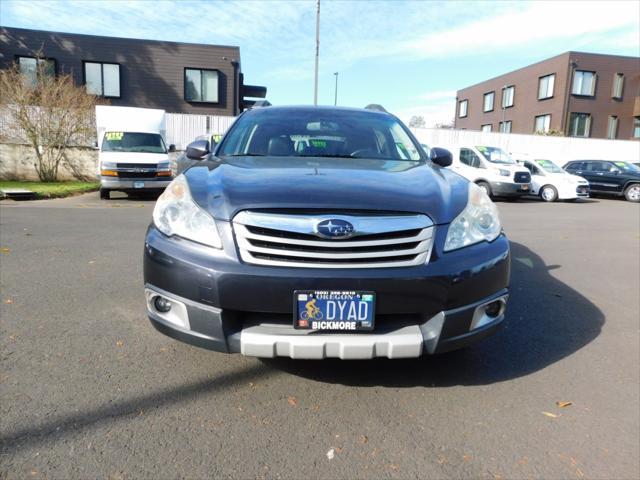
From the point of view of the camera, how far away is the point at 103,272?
5.02 m

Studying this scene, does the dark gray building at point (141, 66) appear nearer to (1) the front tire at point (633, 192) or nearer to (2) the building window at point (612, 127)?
(1) the front tire at point (633, 192)

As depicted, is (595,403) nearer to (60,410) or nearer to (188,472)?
(188,472)

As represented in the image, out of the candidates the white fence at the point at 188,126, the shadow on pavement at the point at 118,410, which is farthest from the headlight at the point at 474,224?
the white fence at the point at 188,126

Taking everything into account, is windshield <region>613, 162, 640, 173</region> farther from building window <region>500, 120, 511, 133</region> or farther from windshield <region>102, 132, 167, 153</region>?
building window <region>500, 120, 511, 133</region>

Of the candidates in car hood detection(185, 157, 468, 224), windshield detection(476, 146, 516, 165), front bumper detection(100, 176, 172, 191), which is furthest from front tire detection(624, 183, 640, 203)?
car hood detection(185, 157, 468, 224)

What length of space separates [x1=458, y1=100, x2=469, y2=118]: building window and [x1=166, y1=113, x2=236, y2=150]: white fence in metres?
32.9

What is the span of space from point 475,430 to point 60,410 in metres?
2.08

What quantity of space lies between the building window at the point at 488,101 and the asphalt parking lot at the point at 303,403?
4277 centimetres

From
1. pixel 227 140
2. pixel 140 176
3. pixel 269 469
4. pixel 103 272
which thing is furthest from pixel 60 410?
pixel 140 176

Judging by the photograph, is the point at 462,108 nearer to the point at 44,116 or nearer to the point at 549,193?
the point at 549,193

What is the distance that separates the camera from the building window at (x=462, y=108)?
48219mm

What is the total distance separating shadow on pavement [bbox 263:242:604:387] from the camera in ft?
9.47

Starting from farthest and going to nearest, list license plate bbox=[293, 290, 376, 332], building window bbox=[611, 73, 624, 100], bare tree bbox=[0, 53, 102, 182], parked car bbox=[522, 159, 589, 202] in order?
building window bbox=[611, 73, 624, 100] < parked car bbox=[522, 159, 589, 202] < bare tree bbox=[0, 53, 102, 182] < license plate bbox=[293, 290, 376, 332]

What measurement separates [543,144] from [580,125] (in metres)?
9.29
